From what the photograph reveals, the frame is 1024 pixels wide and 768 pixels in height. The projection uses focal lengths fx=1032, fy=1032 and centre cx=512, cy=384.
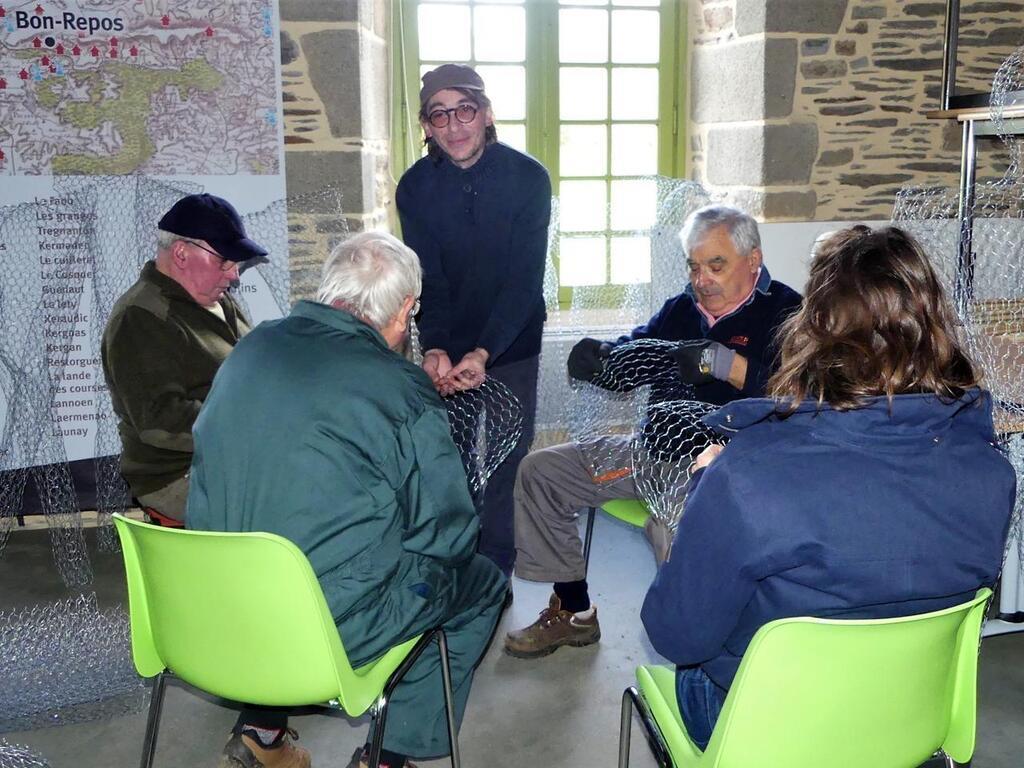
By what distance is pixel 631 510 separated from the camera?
3266 mm

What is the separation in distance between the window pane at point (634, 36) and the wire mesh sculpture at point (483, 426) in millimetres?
2762

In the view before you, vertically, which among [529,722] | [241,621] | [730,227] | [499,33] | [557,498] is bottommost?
[529,722]

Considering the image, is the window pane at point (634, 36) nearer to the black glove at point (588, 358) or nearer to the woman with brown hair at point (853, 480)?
the black glove at point (588, 358)

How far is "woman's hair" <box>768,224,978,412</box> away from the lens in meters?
1.65

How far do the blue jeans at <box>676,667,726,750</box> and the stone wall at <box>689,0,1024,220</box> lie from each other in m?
3.45

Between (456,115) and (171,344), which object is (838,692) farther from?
(456,115)

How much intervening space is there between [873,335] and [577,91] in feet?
13.4

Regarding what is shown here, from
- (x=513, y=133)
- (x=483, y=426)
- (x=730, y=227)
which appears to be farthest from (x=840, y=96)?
(x=483, y=426)

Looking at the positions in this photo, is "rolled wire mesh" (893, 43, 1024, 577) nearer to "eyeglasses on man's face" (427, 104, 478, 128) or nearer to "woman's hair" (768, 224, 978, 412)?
"woman's hair" (768, 224, 978, 412)

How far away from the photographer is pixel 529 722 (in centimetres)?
294

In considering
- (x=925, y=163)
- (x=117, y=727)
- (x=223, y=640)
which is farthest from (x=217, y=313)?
(x=925, y=163)

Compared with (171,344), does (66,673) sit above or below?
below

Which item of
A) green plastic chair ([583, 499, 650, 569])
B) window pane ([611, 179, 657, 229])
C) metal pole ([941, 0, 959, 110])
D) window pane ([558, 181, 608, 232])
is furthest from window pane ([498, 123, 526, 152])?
green plastic chair ([583, 499, 650, 569])

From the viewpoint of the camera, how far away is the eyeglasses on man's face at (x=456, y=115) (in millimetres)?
3279
